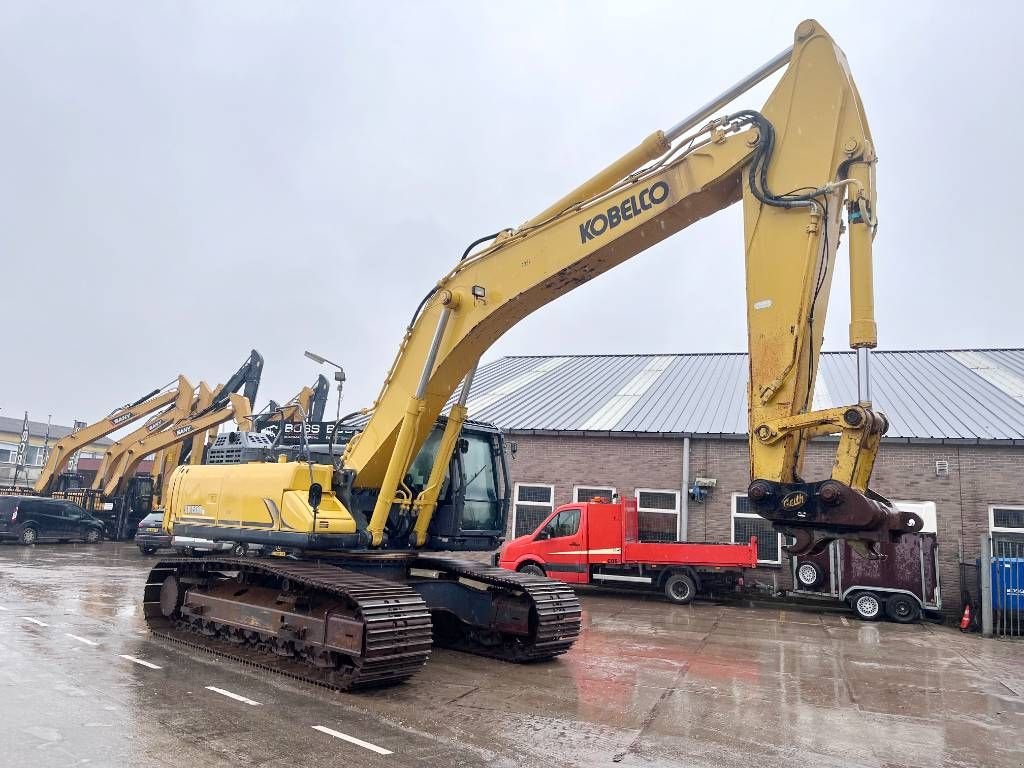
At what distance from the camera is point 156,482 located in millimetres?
25875

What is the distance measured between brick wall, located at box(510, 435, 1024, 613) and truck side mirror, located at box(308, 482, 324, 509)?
486 inches

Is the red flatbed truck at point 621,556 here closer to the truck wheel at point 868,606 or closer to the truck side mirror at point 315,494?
the truck wheel at point 868,606

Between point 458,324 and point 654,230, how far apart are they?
2.28 m

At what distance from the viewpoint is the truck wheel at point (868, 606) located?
574 inches

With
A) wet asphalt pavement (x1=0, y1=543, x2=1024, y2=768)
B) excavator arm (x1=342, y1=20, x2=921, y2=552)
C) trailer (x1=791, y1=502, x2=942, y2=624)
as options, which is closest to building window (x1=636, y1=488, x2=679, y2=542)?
trailer (x1=791, y1=502, x2=942, y2=624)

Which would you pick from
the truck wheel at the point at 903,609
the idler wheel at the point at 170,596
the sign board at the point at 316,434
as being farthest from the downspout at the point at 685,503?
the idler wheel at the point at 170,596

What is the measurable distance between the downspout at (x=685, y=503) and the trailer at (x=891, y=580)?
12.7 feet

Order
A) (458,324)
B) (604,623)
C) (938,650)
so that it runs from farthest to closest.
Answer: (604,623), (938,650), (458,324)

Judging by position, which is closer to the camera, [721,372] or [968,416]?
[968,416]

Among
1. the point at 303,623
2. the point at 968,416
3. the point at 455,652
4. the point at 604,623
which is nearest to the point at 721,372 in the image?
the point at 968,416

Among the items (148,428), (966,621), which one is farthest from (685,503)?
(148,428)

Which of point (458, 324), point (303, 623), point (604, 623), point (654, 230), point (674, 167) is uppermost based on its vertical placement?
point (674, 167)

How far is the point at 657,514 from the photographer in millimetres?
19031

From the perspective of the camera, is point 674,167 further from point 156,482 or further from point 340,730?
point 156,482
